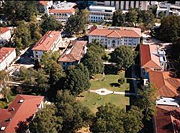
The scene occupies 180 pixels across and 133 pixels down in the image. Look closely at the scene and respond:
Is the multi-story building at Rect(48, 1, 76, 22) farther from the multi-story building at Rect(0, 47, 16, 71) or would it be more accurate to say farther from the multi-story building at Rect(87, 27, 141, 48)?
the multi-story building at Rect(0, 47, 16, 71)

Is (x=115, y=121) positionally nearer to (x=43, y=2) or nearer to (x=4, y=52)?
(x=4, y=52)

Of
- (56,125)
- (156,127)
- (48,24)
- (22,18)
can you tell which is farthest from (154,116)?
(22,18)

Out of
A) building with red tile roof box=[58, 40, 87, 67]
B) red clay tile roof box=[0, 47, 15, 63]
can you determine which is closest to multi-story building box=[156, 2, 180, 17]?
building with red tile roof box=[58, 40, 87, 67]

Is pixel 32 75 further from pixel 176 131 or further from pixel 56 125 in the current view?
pixel 176 131

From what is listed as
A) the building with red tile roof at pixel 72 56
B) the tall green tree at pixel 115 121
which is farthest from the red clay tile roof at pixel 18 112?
the building with red tile roof at pixel 72 56

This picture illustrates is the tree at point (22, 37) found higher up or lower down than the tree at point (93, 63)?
higher up

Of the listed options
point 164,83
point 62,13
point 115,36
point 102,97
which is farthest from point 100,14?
point 164,83

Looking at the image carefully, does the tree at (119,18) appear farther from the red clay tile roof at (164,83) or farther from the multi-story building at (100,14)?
the red clay tile roof at (164,83)
